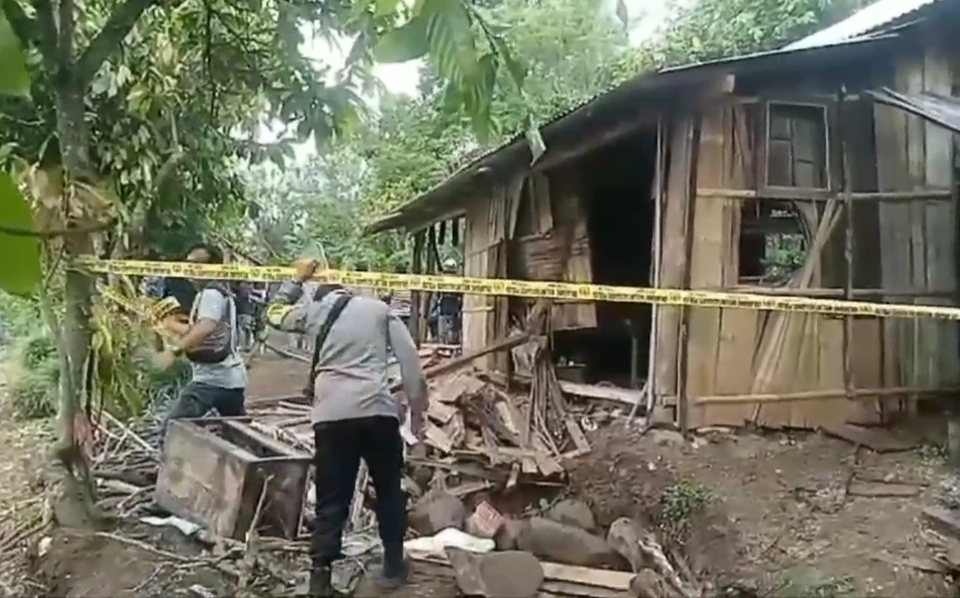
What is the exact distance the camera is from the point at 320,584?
3084mm

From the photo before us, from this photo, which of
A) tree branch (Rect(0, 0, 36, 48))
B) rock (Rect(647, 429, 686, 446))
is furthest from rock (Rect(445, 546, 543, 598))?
tree branch (Rect(0, 0, 36, 48))

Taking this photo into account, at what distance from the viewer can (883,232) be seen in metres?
5.59

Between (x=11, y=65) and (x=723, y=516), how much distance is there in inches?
157

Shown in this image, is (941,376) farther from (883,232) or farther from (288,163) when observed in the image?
(288,163)

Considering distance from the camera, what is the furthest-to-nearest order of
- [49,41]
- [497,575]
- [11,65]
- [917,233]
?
[917,233] < [497,575] < [49,41] < [11,65]

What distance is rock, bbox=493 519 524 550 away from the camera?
144 inches

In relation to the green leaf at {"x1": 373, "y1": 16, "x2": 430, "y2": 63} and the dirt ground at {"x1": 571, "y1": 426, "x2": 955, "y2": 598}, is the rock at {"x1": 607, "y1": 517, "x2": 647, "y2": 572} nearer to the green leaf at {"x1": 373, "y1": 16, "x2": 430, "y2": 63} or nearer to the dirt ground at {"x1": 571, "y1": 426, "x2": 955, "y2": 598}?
the dirt ground at {"x1": 571, "y1": 426, "x2": 955, "y2": 598}

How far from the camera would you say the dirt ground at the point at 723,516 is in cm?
312

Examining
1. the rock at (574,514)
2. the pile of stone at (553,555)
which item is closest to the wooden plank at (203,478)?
the pile of stone at (553,555)

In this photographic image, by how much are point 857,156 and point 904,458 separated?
→ 1.79 m

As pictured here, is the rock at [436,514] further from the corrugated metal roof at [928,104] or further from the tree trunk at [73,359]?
the corrugated metal roof at [928,104]

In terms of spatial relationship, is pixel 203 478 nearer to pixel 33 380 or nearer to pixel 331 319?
pixel 331 319

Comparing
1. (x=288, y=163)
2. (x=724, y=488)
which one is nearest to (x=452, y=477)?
(x=724, y=488)

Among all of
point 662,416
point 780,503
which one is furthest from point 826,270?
point 780,503
